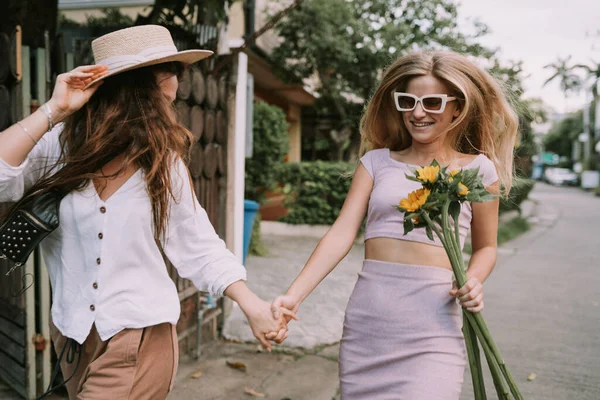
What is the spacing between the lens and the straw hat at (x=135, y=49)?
189 cm

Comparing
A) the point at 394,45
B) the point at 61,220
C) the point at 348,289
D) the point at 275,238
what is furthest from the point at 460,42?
the point at 61,220

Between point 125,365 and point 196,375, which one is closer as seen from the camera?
point 125,365

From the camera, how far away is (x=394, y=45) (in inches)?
459

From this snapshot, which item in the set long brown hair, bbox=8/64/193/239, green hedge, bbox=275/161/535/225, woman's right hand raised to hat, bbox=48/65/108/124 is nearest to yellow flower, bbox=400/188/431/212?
long brown hair, bbox=8/64/193/239

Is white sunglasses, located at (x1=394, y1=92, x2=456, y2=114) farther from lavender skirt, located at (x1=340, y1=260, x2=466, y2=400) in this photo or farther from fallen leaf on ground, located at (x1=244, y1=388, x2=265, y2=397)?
fallen leaf on ground, located at (x1=244, y1=388, x2=265, y2=397)

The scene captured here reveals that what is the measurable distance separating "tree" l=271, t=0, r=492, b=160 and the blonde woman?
365 inches

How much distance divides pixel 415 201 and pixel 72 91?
1.13m

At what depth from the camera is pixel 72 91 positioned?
5.93 feet

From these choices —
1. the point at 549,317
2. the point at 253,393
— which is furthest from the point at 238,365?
the point at 549,317

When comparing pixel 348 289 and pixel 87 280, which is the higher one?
pixel 87 280

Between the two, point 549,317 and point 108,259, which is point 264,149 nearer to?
point 549,317

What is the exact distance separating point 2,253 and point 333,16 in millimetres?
10414

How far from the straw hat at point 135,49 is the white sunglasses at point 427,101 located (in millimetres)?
826

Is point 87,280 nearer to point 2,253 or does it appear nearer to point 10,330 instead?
point 2,253
